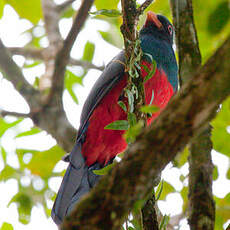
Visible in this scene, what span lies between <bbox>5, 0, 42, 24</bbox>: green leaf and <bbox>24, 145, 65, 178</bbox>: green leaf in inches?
49.2

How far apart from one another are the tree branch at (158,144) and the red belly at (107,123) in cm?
235

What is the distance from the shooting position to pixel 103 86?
3.42 m

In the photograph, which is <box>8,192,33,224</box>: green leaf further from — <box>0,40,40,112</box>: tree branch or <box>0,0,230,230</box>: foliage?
<box>0,40,40,112</box>: tree branch

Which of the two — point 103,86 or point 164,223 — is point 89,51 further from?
point 164,223

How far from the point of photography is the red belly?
348 cm

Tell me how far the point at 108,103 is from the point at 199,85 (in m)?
2.45

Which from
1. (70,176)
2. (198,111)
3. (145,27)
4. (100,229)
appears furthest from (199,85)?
(145,27)

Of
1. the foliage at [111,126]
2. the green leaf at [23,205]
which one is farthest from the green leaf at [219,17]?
the green leaf at [23,205]

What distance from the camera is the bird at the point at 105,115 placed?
3309mm

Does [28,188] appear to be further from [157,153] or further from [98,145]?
[157,153]

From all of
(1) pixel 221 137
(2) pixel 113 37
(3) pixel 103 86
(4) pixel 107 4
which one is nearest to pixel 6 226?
(3) pixel 103 86

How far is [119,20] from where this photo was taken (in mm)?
3797

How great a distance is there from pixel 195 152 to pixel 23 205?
180cm

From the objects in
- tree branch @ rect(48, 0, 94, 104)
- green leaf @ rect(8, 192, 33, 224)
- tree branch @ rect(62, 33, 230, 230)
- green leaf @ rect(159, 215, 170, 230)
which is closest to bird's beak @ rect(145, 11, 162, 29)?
tree branch @ rect(48, 0, 94, 104)
